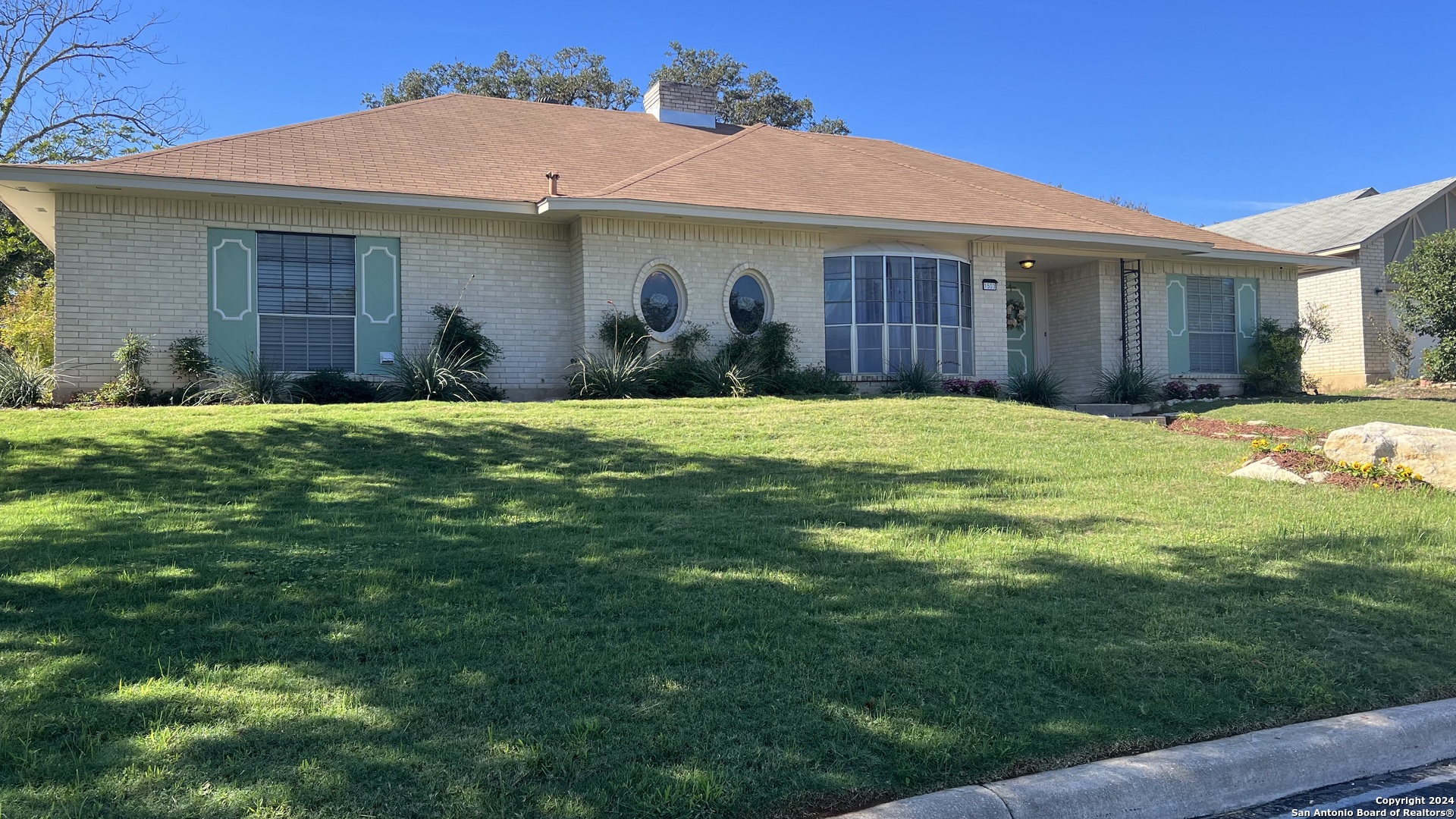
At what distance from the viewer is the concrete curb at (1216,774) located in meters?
3.56

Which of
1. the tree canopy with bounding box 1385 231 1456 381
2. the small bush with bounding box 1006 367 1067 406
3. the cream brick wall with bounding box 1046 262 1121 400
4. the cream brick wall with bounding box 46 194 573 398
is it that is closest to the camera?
the cream brick wall with bounding box 46 194 573 398

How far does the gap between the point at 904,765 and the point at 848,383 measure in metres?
13.1

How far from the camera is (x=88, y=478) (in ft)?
28.3

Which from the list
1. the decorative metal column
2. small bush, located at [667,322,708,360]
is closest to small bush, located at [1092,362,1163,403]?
the decorative metal column

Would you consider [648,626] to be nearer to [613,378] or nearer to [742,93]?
[613,378]

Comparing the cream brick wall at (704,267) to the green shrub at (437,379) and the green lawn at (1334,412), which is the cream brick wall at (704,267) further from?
the green lawn at (1334,412)

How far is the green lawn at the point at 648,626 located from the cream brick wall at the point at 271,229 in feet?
18.2

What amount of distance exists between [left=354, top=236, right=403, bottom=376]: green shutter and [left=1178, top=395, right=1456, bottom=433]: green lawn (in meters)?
12.5

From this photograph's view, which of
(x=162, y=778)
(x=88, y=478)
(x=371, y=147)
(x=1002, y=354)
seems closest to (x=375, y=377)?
(x=371, y=147)

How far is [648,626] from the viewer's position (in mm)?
5020

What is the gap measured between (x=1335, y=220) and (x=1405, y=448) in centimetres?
2281

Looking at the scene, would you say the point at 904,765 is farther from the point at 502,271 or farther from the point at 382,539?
the point at 502,271

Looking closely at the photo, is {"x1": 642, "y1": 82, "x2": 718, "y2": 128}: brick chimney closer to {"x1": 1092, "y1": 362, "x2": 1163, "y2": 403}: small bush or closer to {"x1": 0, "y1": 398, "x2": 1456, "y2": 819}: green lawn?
{"x1": 1092, "y1": 362, "x2": 1163, "y2": 403}: small bush

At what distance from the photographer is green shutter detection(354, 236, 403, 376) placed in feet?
50.6
